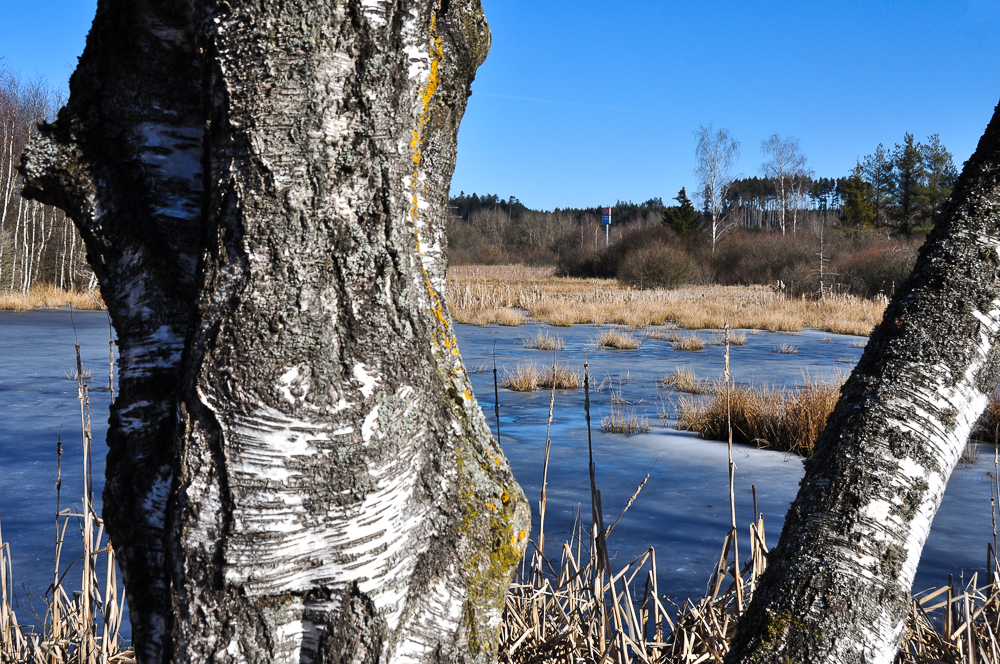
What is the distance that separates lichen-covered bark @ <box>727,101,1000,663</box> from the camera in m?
1.02

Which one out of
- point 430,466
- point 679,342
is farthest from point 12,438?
point 679,342

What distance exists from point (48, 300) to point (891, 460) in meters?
22.3

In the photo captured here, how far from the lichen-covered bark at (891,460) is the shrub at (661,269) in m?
24.6

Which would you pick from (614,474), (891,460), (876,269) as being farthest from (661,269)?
(891,460)

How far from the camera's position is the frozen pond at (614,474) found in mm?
3361

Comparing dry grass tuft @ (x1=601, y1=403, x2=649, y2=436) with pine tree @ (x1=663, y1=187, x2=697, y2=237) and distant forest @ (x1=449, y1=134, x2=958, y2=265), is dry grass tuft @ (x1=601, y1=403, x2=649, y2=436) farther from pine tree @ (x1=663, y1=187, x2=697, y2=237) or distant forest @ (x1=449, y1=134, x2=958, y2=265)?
pine tree @ (x1=663, y1=187, x2=697, y2=237)

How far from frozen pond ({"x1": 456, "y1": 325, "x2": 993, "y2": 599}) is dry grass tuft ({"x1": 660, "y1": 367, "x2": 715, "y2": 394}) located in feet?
0.59

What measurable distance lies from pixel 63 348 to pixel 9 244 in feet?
45.2

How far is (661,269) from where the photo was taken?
25.3m

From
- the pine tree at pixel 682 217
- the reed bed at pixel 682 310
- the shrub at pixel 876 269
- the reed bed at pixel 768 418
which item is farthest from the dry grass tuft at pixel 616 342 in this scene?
the pine tree at pixel 682 217

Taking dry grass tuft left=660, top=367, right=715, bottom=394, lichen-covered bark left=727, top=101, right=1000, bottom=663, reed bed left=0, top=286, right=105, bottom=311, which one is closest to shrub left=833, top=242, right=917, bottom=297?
dry grass tuft left=660, top=367, right=715, bottom=394

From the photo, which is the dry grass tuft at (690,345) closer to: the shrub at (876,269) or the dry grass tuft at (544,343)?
the dry grass tuft at (544,343)

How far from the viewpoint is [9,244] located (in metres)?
21.0

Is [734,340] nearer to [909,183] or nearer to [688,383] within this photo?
[688,383]
